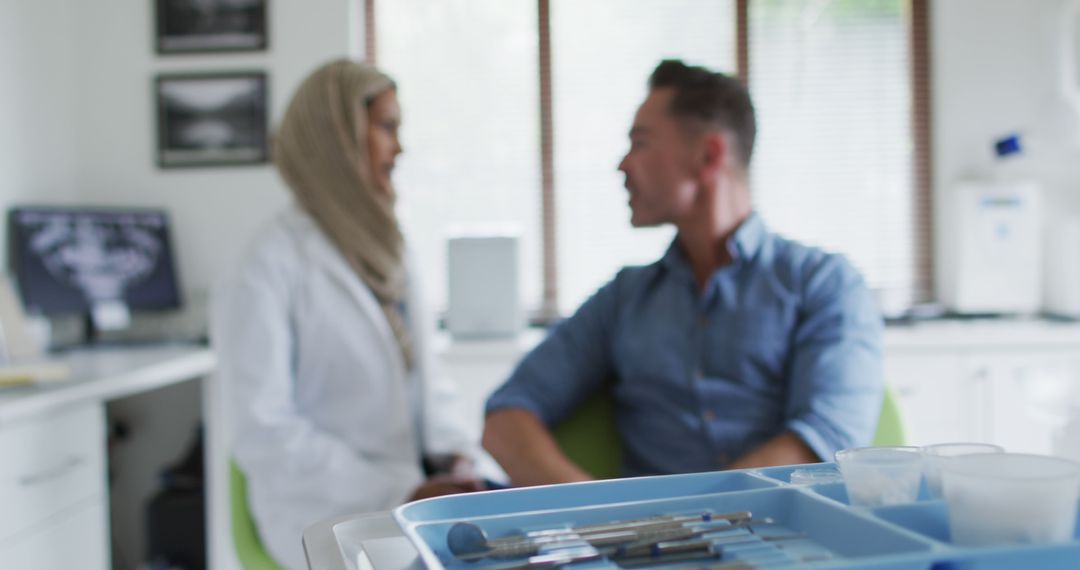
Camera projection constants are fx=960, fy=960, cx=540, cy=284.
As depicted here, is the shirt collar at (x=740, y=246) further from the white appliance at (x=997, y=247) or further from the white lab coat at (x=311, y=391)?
the white appliance at (x=997, y=247)

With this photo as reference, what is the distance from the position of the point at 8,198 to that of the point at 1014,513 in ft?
10.0

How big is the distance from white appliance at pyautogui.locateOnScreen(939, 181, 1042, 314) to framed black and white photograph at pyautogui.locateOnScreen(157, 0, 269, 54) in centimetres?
244

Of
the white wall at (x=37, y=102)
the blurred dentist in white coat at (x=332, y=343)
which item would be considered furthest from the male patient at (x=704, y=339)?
the white wall at (x=37, y=102)

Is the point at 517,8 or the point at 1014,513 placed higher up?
the point at 517,8

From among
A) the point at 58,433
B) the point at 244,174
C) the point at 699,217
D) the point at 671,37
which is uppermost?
the point at 671,37

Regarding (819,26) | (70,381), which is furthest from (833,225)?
(70,381)

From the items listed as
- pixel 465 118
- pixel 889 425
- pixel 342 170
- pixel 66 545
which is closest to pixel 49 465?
pixel 66 545

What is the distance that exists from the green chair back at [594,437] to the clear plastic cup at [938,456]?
40.4 inches

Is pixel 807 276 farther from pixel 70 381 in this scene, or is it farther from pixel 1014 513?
pixel 70 381

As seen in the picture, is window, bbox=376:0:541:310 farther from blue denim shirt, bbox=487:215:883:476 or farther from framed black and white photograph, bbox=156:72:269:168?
blue denim shirt, bbox=487:215:883:476

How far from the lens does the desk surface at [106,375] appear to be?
1.84 metres

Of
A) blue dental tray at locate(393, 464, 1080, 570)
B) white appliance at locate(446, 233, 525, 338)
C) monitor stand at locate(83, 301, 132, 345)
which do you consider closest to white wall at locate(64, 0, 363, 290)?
monitor stand at locate(83, 301, 132, 345)

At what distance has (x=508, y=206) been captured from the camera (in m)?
3.47

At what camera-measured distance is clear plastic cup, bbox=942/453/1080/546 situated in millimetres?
501
